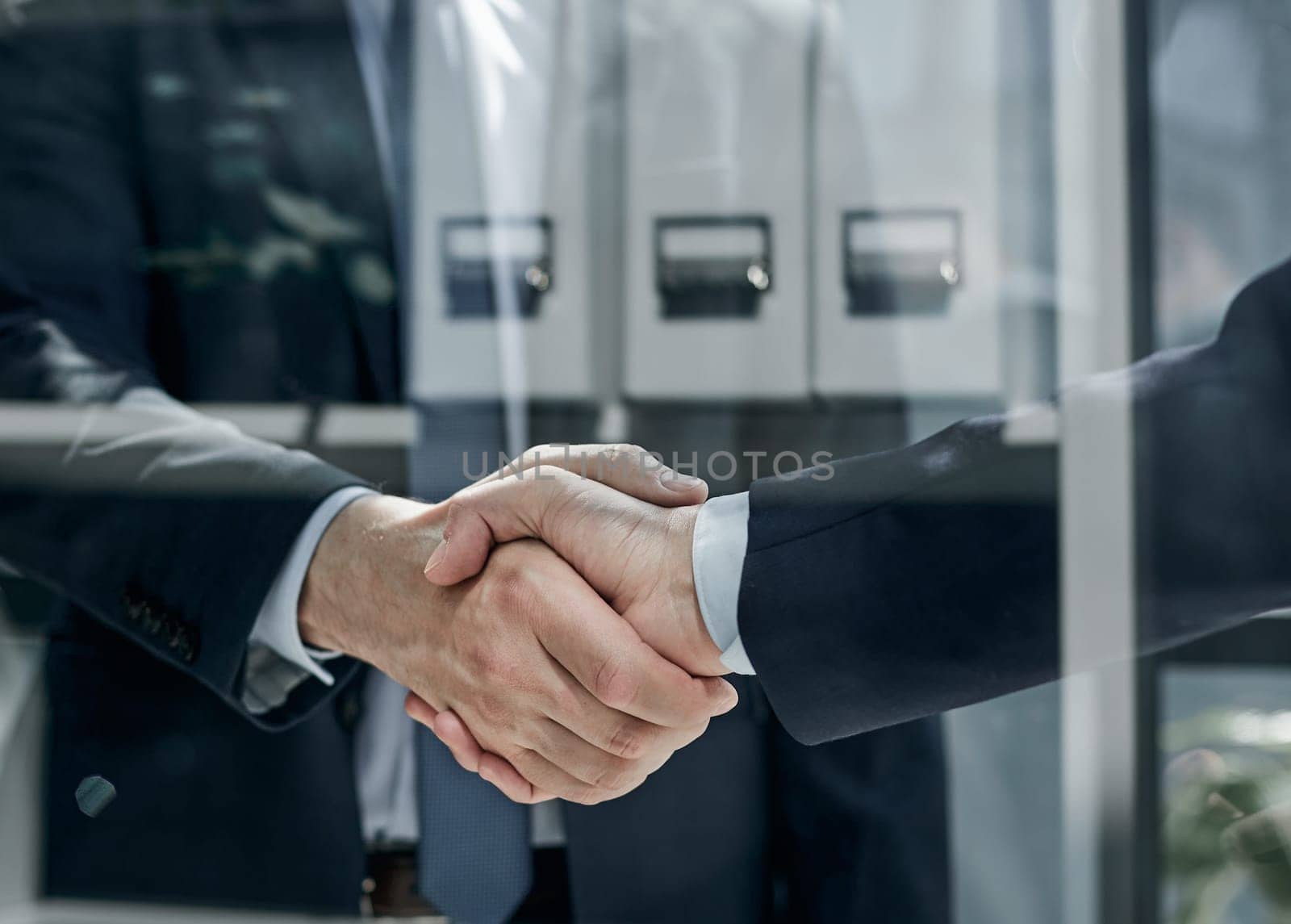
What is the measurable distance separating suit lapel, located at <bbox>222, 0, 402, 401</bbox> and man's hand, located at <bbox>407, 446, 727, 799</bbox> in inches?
7.6

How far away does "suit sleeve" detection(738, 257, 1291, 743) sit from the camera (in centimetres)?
45

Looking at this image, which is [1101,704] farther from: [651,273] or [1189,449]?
[651,273]

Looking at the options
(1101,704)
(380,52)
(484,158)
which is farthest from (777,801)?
(380,52)

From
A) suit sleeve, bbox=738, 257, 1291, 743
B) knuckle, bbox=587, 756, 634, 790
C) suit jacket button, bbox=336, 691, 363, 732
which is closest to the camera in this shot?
suit sleeve, bbox=738, 257, 1291, 743

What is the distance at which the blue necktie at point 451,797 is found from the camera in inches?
23.7

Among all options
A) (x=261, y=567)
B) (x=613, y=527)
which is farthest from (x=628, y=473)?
(x=261, y=567)

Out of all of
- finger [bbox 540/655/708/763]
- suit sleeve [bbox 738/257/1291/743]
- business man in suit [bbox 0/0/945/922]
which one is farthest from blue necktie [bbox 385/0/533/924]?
suit sleeve [bbox 738/257/1291/743]

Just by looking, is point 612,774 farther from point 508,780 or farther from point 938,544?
point 938,544

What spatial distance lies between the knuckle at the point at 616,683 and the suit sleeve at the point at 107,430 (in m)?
0.21

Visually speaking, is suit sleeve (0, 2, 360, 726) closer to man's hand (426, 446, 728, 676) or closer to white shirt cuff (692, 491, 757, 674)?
man's hand (426, 446, 728, 676)

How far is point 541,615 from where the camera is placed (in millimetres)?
544

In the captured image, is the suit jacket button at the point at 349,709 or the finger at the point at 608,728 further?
the suit jacket button at the point at 349,709

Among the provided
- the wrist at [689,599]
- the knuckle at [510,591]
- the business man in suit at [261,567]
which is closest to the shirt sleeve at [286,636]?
the business man in suit at [261,567]

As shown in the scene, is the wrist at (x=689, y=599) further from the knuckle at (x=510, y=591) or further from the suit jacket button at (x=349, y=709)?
the suit jacket button at (x=349, y=709)
